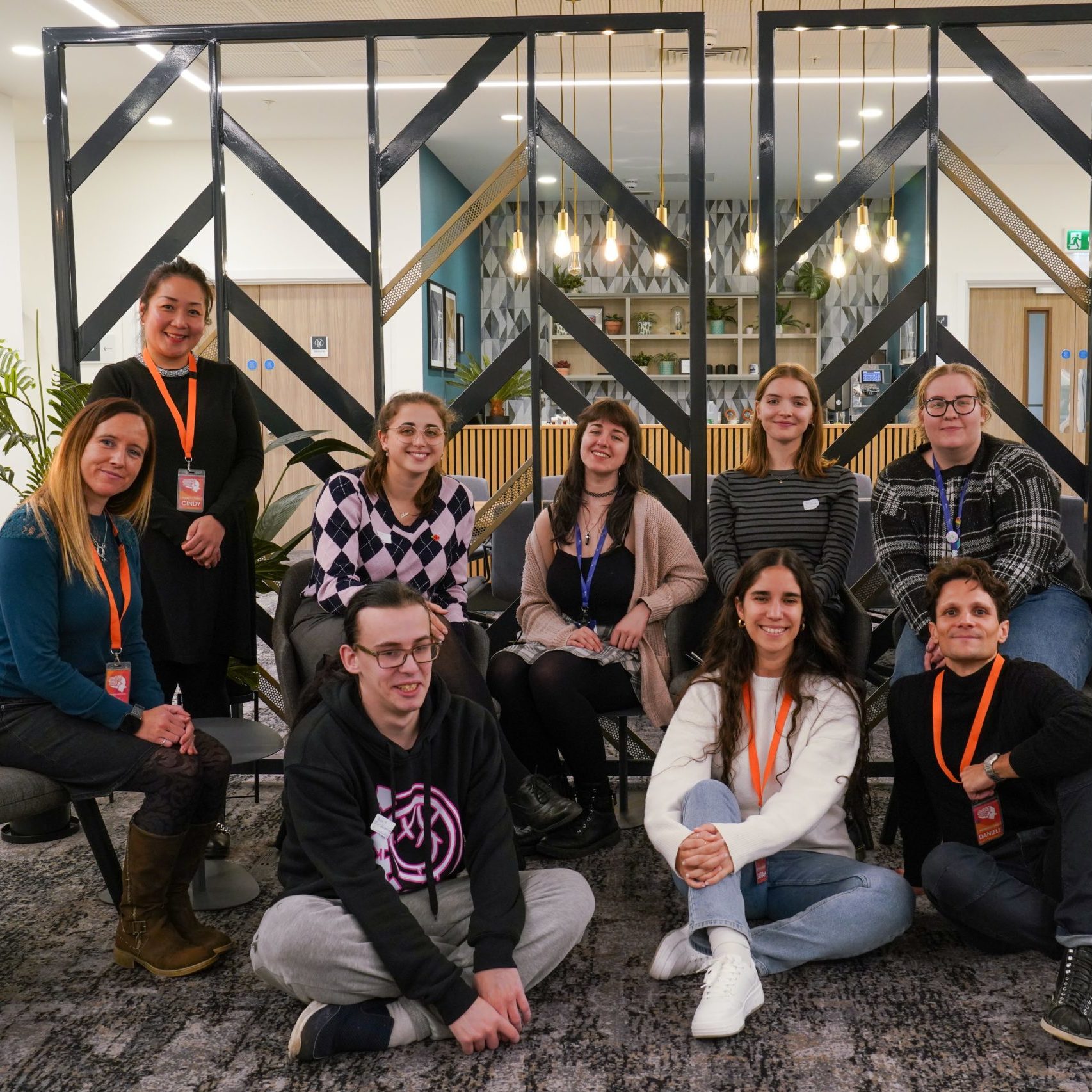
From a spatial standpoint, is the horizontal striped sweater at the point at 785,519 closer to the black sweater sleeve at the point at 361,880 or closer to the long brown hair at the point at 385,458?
the long brown hair at the point at 385,458

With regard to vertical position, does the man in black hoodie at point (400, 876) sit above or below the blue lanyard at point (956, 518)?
below

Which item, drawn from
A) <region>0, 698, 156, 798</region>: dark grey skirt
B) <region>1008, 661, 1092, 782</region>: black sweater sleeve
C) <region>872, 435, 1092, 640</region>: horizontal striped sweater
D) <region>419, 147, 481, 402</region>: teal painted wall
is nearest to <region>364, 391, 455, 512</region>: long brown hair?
<region>0, 698, 156, 798</region>: dark grey skirt

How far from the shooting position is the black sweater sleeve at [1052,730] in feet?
7.03

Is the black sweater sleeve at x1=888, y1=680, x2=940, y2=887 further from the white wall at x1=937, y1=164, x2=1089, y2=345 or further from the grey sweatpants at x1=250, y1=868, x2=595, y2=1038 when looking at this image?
the white wall at x1=937, y1=164, x2=1089, y2=345

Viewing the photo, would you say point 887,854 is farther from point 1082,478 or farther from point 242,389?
point 242,389

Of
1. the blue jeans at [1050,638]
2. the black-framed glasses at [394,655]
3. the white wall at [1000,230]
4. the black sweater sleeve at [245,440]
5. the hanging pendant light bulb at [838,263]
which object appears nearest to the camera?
the black-framed glasses at [394,655]

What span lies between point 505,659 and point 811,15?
2.01 meters

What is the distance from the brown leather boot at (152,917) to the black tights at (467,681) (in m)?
0.73

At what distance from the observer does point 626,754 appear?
10.6ft

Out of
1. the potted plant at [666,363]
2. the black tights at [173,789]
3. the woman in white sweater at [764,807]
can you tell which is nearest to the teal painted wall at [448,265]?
the potted plant at [666,363]

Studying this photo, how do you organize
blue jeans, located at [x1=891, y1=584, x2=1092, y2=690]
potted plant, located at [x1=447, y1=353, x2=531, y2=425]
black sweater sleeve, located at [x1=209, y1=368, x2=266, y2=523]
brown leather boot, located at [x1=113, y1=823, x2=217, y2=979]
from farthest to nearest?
potted plant, located at [x1=447, y1=353, x2=531, y2=425] < black sweater sleeve, located at [x1=209, y1=368, x2=266, y2=523] < blue jeans, located at [x1=891, y1=584, x2=1092, y2=690] < brown leather boot, located at [x1=113, y1=823, x2=217, y2=979]

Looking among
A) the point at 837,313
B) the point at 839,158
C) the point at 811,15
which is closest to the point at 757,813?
the point at 811,15

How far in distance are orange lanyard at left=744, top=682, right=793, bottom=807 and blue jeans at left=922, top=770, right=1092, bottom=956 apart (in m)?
0.36

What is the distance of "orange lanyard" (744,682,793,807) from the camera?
2.42 metres
